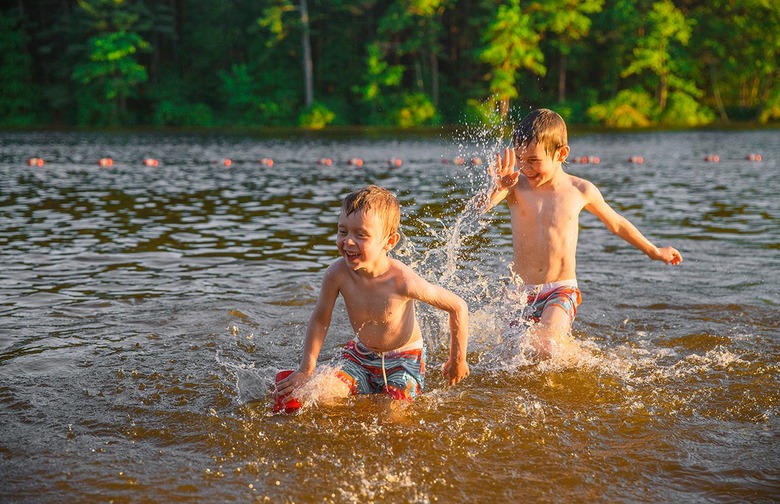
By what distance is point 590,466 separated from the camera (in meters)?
3.97

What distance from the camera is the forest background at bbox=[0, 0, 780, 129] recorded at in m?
47.9

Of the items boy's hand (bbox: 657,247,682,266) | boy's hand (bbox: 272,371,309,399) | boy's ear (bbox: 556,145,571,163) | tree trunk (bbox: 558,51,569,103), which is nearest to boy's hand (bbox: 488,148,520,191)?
boy's ear (bbox: 556,145,571,163)

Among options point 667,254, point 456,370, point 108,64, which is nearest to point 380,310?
point 456,370

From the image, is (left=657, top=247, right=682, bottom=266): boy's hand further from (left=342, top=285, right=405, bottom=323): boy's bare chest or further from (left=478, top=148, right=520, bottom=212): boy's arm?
(left=342, top=285, right=405, bottom=323): boy's bare chest

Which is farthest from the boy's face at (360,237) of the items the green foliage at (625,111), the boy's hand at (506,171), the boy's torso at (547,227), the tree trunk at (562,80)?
the tree trunk at (562,80)

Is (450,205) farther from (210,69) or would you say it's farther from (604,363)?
(210,69)

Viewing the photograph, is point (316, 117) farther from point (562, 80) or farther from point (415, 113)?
point (562, 80)

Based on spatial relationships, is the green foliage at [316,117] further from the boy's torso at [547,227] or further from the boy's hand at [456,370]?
the boy's hand at [456,370]

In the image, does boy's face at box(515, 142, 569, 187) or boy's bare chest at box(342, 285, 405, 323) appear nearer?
boy's bare chest at box(342, 285, 405, 323)

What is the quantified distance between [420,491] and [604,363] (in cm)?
246

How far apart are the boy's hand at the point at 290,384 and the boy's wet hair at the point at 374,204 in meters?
0.99

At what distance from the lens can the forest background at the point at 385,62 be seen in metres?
47.9

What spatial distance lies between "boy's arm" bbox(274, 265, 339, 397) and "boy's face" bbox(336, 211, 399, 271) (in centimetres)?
29

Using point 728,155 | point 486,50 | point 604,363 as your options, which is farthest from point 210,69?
point 604,363
